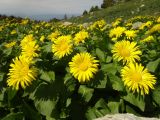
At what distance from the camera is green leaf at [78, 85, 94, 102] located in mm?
4707

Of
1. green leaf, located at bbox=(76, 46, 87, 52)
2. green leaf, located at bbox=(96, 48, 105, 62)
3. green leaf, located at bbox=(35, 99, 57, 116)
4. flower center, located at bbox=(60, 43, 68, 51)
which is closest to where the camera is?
green leaf, located at bbox=(35, 99, 57, 116)

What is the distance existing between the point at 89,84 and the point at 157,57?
1028mm

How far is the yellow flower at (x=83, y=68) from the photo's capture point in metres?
4.58

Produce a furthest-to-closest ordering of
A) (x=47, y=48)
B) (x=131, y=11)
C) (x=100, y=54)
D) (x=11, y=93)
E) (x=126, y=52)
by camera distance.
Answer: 1. (x=131, y=11)
2. (x=47, y=48)
3. (x=100, y=54)
4. (x=126, y=52)
5. (x=11, y=93)

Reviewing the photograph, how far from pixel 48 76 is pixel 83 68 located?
437 millimetres

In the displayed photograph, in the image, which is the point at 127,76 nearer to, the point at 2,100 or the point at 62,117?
the point at 62,117

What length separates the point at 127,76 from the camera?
4598 mm

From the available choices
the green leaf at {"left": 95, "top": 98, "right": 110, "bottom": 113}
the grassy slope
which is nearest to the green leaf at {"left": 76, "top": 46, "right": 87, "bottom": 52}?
the green leaf at {"left": 95, "top": 98, "right": 110, "bottom": 113}

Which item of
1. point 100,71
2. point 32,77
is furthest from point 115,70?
point 32,77

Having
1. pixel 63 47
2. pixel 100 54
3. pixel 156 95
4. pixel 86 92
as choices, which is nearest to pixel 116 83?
pixel 86 92

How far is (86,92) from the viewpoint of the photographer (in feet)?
15.5

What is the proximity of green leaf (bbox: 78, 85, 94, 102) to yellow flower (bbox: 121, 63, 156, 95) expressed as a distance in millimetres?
377

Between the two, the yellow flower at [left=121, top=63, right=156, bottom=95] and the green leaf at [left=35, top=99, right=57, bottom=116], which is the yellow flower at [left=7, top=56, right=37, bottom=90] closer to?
the green leaf at [left=35, top=99, right=57, bottom=116]

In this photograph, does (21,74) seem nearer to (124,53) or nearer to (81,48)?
(81,48)
